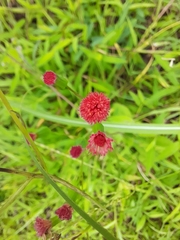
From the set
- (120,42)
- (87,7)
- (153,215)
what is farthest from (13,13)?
(153,215)

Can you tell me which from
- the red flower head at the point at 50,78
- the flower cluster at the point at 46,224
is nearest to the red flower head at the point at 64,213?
the flower cluster at the point at 46,224

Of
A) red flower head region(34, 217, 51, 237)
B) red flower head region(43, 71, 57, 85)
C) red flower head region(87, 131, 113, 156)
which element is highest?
red flower head region(43, 71, 57, 85)

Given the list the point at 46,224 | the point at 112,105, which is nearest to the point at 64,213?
the point at 46,224

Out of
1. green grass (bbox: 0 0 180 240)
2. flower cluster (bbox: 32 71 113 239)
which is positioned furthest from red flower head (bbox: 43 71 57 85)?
green grass (bbox: 0 0 180 240)

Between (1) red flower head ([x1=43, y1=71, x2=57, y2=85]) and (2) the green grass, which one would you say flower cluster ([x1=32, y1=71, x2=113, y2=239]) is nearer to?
(1) red flower head ([x1=43, y1=71, x2=57, y2=85])

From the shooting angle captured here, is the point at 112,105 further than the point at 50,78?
Yes

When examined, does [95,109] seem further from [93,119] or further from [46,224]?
[46,224]

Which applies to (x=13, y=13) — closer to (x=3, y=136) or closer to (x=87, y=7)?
(x=87, y=7)
